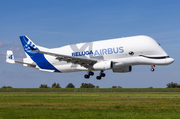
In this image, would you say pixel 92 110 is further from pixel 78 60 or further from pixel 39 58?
pixel 39 58

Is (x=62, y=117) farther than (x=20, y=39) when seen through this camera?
No

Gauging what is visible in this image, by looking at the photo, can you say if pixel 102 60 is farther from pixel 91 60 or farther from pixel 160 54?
pixel 160 54

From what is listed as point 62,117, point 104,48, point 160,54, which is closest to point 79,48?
point 104,48

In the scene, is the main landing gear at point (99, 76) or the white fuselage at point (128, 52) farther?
the main landing gear at point (99, 76)

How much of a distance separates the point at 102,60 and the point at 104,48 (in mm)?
2297

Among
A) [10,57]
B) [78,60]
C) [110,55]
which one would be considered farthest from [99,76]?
[10,57]

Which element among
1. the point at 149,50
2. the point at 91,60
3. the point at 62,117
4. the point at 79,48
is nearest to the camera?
the point at 62,117

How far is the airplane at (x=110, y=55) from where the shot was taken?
45875 millimetres

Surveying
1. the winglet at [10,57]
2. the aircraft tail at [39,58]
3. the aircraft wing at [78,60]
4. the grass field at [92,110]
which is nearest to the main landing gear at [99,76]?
the aircraft wing at [78,60]

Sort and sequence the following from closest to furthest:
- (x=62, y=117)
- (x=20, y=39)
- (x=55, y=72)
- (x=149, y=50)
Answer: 1. (x=62, y=117)
2. (x=149, y=50)
3. (x=55, y=72)
4. (x=20, y=39)

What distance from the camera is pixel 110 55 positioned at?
48250 mm

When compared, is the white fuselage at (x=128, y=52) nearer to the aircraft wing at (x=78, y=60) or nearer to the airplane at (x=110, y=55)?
the airplane at (x=110, y=55)

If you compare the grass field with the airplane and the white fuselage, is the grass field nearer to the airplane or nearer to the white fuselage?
the white fuselage

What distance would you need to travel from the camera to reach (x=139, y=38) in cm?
4641
